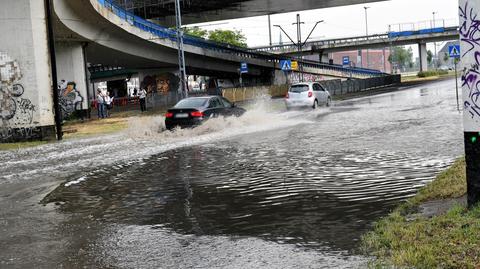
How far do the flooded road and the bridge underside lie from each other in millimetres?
39332

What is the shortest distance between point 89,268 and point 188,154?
9.73 metres

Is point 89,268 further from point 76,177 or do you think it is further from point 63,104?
point 63,104

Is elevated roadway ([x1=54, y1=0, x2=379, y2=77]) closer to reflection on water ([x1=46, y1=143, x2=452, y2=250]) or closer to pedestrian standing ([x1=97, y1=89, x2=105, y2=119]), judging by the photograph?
pedestrian standing ([x1=97, y1=89, x2=105, y2=119])

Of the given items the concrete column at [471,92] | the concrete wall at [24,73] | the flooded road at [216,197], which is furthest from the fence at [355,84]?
the concrete column at [471,92]

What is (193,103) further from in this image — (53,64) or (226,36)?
(226,36)

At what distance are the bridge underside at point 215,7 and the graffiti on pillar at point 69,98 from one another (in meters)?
18.4

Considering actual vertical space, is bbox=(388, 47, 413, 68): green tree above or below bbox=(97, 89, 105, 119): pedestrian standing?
above

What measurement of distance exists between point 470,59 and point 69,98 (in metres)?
33.7

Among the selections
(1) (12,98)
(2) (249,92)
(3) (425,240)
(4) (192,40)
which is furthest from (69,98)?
(3) (425,240)

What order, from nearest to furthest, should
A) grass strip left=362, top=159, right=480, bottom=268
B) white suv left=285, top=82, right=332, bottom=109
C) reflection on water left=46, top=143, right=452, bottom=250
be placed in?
grass strip left=362, top=159, right=480, bottom=268
reflection on water left=46, top=143, right=452, bottom=250
white suv left=285, top=82, right=332, bottom=109

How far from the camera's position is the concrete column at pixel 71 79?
122 feet

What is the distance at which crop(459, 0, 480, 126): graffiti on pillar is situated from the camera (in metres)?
6.61

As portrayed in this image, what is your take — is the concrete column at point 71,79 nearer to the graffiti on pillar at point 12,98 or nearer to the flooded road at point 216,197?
the graffiti on pillar at point 12,98

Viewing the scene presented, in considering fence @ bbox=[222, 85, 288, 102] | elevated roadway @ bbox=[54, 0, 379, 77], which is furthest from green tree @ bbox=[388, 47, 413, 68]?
fence @ bbox=[222, 85, 288, 102]
